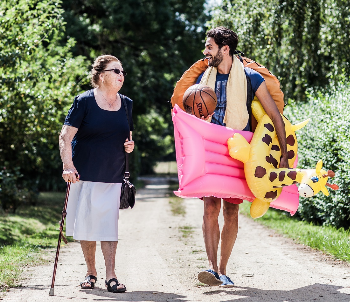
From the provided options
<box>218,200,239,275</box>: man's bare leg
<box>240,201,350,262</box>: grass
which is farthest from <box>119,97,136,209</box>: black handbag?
<box>240,201,350,262</box>: grass

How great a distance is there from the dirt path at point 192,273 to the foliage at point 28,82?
3.69 metres

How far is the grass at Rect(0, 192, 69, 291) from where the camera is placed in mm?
6480

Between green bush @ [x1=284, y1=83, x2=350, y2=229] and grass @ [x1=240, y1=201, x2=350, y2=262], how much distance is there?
27 centimetres

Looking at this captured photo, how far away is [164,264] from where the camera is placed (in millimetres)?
6848

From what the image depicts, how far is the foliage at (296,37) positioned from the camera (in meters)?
12.2

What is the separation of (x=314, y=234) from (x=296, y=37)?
549 cm

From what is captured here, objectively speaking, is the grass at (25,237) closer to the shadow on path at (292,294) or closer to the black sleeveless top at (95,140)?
the black sleeveless top at (95,140)

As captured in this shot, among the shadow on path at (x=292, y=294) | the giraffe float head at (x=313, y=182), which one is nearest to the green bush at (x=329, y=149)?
the giraffe float head at (x=313, y=182)

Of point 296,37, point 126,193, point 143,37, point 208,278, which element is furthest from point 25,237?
point 143,37

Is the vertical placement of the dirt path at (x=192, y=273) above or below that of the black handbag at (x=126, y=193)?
below

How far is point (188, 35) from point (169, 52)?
1208mm

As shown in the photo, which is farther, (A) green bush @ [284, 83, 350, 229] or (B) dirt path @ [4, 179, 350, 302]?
(A) green bush @ [284, 83, 350, 229]

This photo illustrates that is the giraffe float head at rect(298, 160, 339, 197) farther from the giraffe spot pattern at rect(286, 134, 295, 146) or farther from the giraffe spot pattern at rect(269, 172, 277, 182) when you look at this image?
the giraffe spot pattern at rect(286, 134, 295, 146)

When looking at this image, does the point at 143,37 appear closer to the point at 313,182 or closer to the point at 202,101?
the point at 202,101
